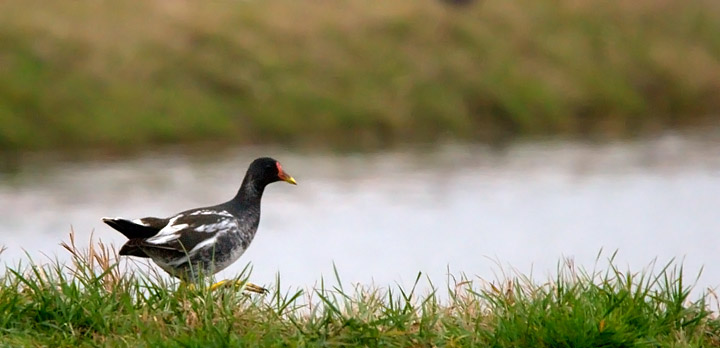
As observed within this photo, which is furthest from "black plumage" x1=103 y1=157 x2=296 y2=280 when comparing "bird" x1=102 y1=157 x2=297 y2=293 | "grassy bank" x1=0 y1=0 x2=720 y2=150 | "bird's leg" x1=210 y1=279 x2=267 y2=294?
"grassy bank" x1=0 y1=0 x2=720 y2=150

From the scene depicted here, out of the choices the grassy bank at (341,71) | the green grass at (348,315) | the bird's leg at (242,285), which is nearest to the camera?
the green grass at (348,315)

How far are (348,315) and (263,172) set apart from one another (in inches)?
48.8

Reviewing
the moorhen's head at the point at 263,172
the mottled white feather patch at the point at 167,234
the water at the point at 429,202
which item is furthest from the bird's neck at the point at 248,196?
the water at the point at 429,202

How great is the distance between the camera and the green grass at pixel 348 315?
4324mm

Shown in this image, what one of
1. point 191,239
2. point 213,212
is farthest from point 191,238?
point 213,212

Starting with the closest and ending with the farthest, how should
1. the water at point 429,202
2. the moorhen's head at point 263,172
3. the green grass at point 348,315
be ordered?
the green grass at point 348,315, the moorhen's head at point 263,172, the water at point 429,202

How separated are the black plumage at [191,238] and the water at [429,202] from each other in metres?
2.16

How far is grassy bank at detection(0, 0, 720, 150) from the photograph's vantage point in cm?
1202

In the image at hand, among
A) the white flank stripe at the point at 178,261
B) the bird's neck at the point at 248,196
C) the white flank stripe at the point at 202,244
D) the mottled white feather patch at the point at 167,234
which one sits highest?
the bird's neck at the point at 248,196

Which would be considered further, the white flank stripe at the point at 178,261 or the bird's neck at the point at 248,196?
the bird's neck at the point at 248,196

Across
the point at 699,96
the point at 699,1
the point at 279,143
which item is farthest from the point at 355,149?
the point at 699,1

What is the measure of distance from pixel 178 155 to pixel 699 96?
689 cm

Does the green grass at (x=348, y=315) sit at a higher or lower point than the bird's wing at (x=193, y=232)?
lower

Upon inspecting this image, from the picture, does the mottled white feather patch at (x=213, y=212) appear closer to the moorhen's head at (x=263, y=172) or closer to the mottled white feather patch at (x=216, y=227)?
the mottled white feather patch at (x=216, y=227)
